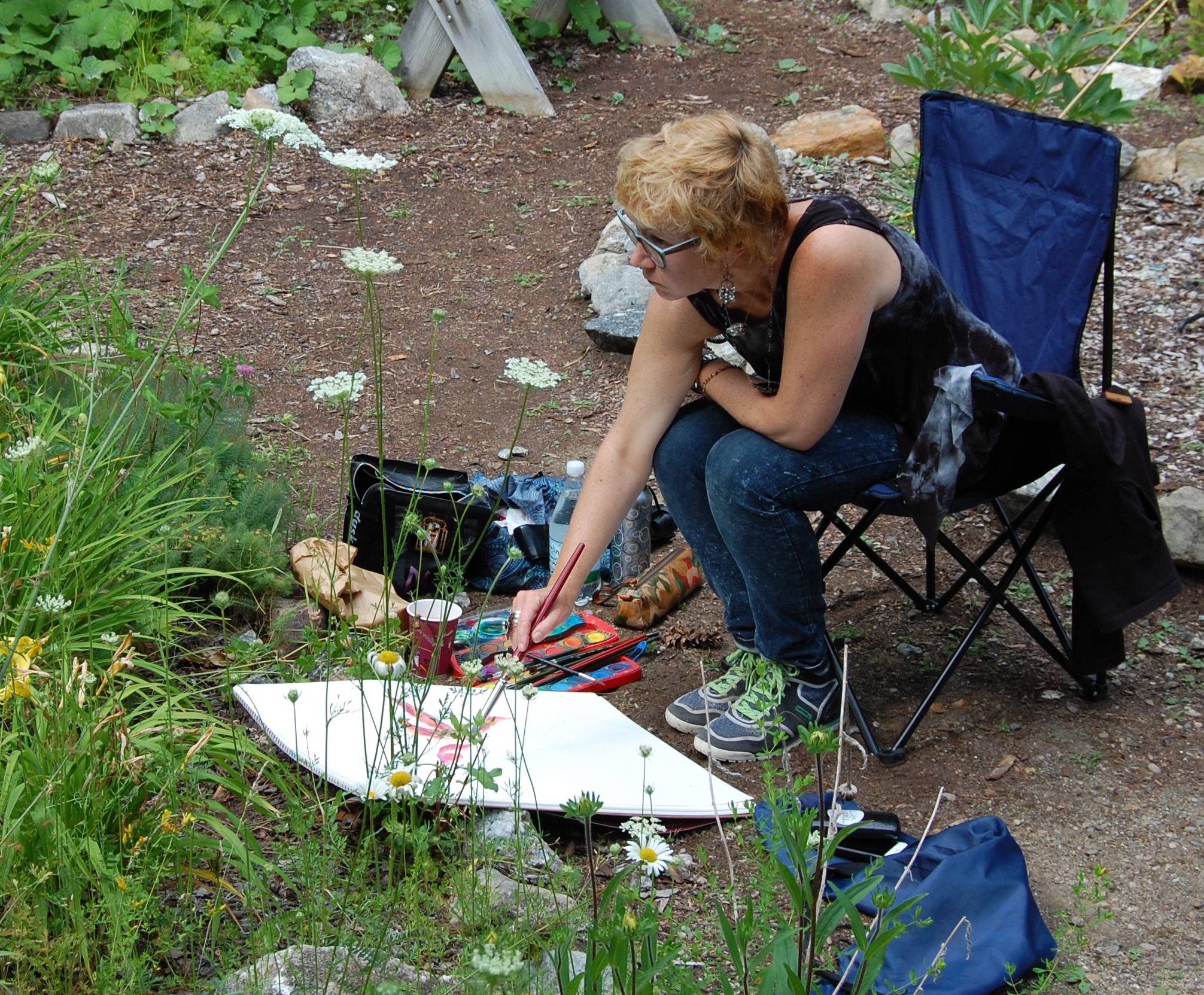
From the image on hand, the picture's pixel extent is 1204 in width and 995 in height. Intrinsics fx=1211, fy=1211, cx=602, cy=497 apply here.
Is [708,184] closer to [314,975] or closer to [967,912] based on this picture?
[967,912]

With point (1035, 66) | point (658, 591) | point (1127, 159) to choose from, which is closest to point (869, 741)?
point (658, 591)

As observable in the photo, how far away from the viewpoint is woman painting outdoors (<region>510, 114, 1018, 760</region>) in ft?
7.52

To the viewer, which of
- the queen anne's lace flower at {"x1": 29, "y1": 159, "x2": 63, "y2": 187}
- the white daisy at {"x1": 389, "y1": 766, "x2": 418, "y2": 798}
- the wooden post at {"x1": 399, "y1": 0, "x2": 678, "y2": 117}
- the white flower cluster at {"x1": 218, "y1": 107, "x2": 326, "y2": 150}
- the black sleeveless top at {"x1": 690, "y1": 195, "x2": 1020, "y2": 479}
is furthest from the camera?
the wooden post at {"x1": 399, "y1": 0, "x2": 678, "y2": 117}

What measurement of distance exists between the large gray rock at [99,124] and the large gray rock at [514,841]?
201 inches

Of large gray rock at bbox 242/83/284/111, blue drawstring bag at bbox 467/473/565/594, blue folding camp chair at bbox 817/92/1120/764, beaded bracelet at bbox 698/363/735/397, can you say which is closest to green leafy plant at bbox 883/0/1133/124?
blue folding camp chair at bbox 817/92/1120/764

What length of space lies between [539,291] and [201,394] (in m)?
2.30

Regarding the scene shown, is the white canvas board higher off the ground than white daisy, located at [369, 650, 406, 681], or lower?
lower

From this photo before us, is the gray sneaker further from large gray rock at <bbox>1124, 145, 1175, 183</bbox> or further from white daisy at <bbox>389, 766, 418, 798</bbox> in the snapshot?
large gray rock at <bbox>1124, 145, 1175, 183</bbox>

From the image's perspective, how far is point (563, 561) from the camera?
96.2 inches

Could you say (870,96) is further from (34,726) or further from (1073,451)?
(34,726)

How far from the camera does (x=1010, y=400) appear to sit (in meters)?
2.32

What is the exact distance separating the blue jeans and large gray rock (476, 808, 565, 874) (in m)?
0.69

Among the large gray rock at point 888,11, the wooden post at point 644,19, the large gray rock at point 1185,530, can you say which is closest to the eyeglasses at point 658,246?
the large gray rock at point 1185,530

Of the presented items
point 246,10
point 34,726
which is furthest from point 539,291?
point 34,726
